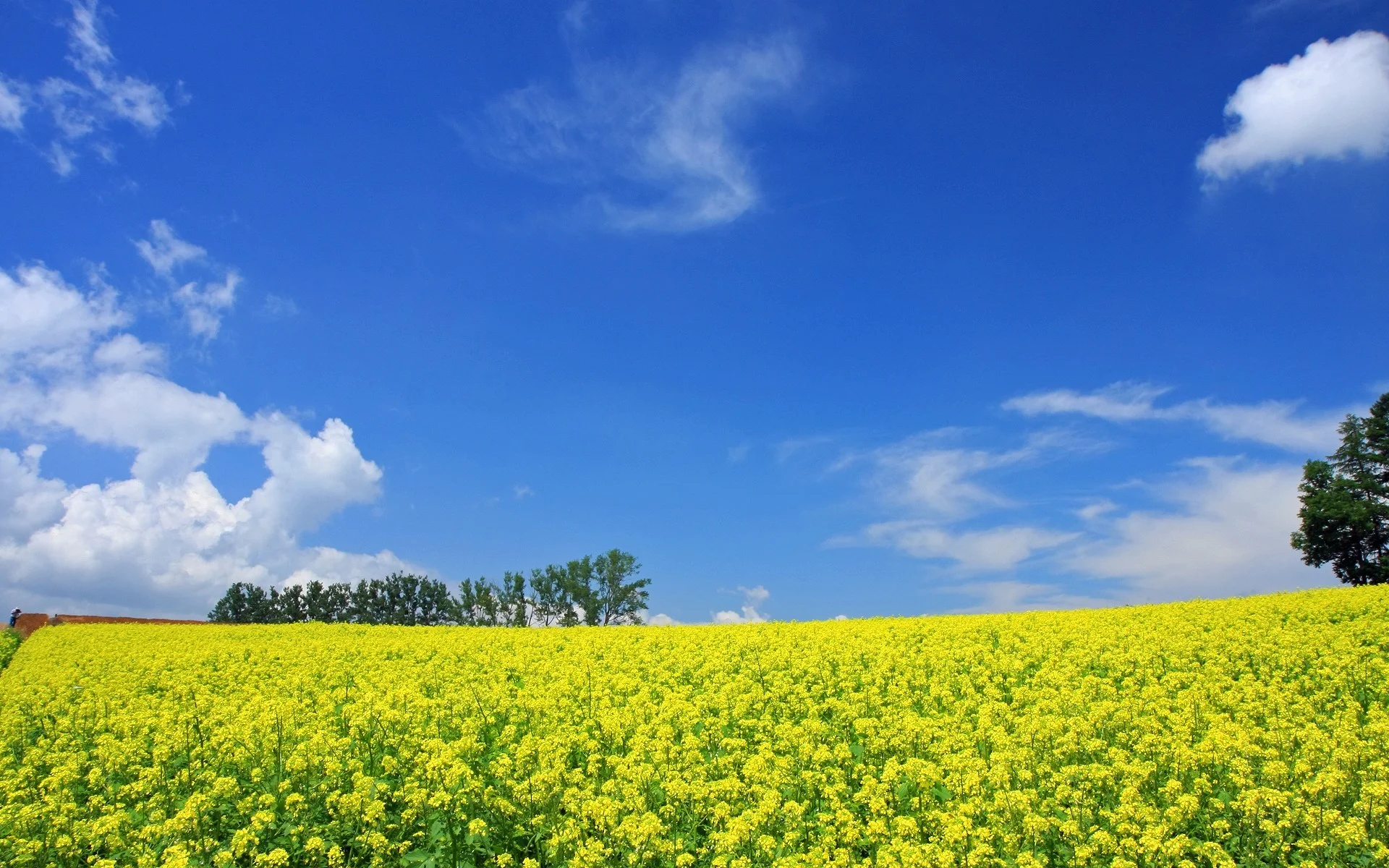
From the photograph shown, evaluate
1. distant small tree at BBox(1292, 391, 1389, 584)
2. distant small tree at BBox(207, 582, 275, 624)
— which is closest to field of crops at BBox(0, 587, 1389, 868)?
distant small tree at BBox(1292, 391, 1389, 584)

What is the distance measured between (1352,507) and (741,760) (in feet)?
221

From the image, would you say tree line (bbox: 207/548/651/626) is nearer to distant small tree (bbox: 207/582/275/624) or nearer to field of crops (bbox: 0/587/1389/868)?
distant small tree (bbox: 207/582/275/624)

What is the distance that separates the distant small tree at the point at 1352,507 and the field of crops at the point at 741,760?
167ft

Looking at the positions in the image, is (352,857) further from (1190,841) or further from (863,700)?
(1190,841)

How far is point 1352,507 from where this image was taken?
189 ft

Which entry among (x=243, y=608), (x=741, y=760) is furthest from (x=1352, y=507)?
(x=243, y=608)

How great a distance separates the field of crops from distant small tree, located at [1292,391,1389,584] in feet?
167

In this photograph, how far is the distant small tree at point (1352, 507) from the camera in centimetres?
5775

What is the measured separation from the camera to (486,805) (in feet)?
31.0

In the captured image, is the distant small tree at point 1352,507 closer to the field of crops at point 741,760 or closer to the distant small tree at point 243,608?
the field of crops at point 741,760

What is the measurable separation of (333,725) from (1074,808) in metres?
11.5

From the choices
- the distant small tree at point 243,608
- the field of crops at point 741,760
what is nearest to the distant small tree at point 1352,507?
the field of crops at point 741,760

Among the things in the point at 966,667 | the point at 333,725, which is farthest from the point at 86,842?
the point at 966,667

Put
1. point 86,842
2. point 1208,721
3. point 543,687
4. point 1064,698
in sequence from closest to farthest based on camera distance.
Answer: point 86,842 < point 1208,721 < point 1064,698 < point 543,687
